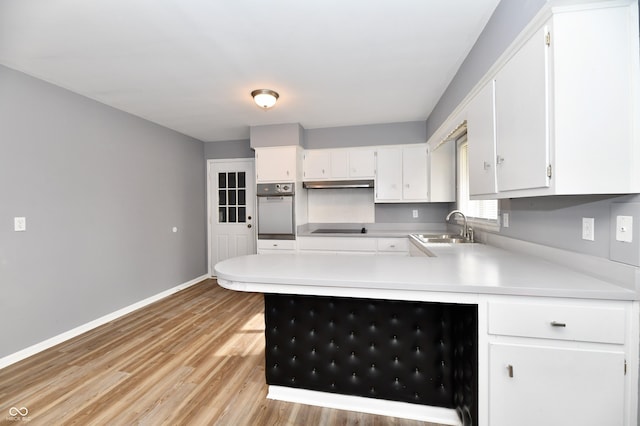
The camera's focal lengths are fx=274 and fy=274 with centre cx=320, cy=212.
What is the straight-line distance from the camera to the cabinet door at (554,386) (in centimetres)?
113

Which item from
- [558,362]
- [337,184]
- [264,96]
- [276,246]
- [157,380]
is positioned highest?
[264,96]

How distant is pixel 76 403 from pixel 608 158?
3268mm

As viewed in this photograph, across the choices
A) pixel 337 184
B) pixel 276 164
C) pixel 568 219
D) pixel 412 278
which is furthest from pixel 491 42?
pixel 276 164

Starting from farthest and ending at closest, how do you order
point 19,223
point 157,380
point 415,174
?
Result: point 415,174
point 19,223
point 157,380

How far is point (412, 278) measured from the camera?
4.39 ft

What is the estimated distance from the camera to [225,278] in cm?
146

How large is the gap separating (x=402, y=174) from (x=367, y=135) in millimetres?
800

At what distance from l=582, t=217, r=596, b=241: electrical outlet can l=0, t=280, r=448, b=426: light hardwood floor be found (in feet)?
4.60

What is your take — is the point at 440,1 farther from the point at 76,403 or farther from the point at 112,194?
the point at 112,194

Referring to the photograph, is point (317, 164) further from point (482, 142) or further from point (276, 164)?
point (482, 142)

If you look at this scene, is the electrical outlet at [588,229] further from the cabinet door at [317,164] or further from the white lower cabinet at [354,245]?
the cabinet door at [317,164]

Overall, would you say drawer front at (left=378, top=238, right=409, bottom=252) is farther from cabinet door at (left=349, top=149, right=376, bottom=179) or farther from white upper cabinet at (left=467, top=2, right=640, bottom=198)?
white upper cabinet at (left=467, top=2, right=640, bottom=198)

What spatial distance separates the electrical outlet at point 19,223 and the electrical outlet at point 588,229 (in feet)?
13.4

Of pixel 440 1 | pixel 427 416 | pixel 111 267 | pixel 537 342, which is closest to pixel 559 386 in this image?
pixel 537 342
